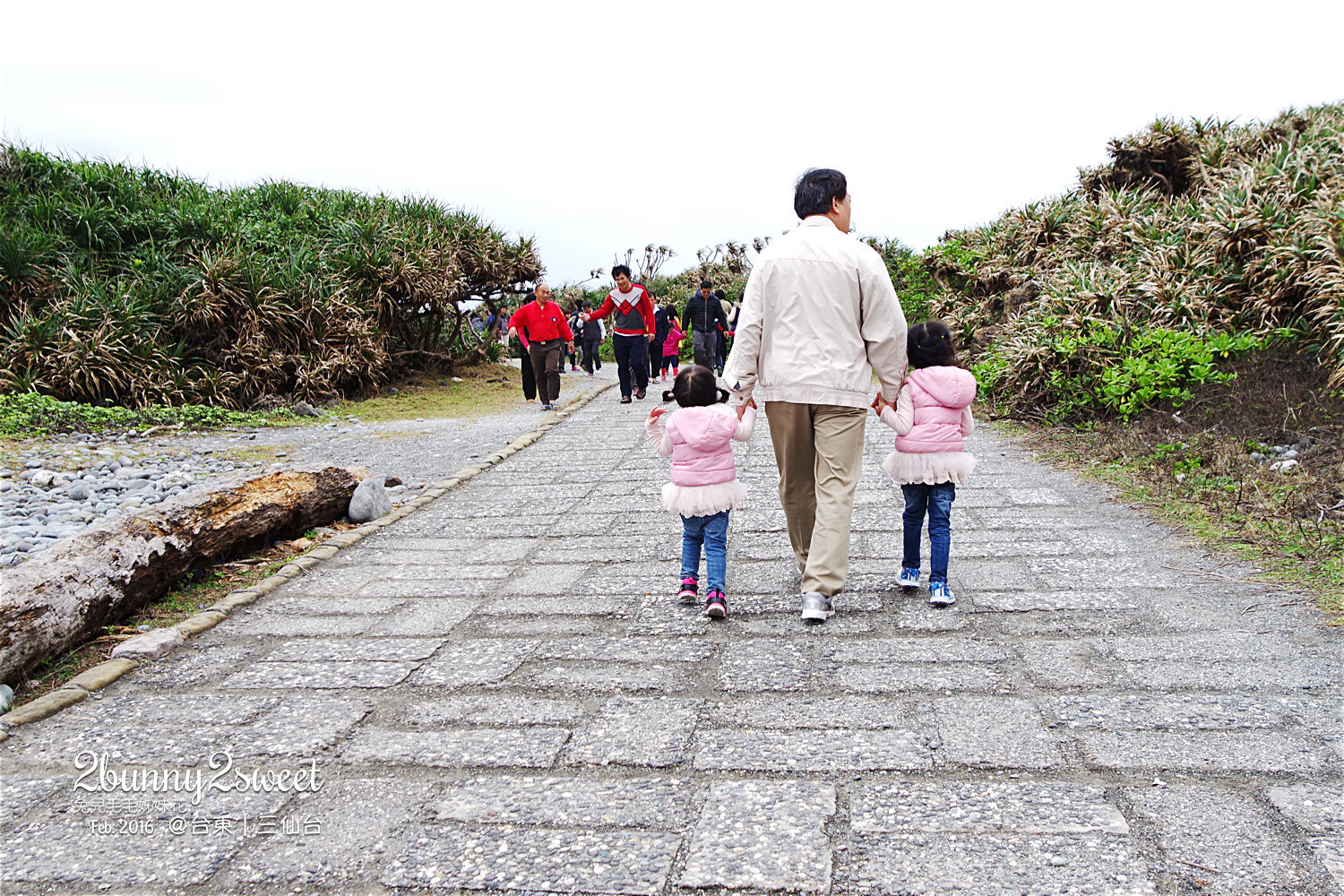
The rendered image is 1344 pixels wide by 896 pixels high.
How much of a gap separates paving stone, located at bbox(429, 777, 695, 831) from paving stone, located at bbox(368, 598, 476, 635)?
1282 mm

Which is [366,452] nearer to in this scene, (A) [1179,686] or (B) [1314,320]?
(A) [1179,686]

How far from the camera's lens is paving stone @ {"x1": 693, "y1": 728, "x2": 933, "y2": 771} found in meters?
2.32

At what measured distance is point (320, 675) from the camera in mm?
3090

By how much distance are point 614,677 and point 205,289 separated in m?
9.81

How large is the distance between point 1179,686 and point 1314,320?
486cm

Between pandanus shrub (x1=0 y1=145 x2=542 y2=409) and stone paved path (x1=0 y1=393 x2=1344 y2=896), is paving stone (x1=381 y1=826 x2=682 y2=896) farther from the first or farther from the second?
pandanus shrub (x1=0 y1=145 x2=542 y2=409)

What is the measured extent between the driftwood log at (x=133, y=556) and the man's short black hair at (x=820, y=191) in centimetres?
304

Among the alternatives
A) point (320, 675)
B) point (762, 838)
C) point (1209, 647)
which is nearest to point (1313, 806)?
point (1209, 647)

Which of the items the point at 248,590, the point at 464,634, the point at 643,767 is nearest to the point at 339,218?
the point at 248,590

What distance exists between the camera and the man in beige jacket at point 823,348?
3354 millimetres

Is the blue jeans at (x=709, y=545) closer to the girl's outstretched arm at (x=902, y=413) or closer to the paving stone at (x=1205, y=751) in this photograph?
the girl's outstretched arm at (x=902, y=413)

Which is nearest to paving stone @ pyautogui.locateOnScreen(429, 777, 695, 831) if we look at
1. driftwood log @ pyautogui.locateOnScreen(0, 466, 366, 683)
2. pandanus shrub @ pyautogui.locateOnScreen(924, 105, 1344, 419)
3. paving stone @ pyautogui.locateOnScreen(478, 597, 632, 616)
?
paving stone @ pyautogui.locateOnScreen(478, 597, 632, 616)

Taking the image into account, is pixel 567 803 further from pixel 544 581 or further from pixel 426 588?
pixel 426 588

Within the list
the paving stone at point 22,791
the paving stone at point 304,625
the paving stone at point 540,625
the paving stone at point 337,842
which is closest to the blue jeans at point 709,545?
the paving stone at point 540,625
